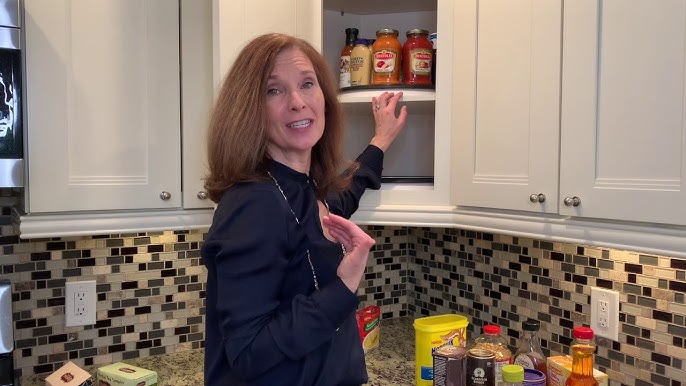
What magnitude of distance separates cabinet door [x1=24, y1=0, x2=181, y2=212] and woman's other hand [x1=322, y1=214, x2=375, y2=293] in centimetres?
65

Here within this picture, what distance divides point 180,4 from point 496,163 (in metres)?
0.91

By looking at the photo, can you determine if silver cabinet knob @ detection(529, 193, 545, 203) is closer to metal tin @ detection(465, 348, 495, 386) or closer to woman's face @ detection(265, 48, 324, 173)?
metal tin @ detection(465, 348, 495, 386)

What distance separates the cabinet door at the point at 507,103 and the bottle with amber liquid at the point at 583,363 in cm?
31

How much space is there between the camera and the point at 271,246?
3.80 feet

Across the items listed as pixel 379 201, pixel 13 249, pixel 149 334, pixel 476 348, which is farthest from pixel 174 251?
pixel 476 348

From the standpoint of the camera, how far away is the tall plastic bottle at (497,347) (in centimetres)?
152

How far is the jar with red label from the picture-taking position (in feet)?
5.66

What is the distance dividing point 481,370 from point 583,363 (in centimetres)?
23

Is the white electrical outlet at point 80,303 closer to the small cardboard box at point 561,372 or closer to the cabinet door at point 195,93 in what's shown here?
the cabinet door at point 195,93

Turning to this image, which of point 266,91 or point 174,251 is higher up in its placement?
point 266,91

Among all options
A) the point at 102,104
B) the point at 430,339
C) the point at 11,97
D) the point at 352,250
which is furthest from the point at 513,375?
the point at 11,97

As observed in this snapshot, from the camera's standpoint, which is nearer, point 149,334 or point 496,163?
point 496,163

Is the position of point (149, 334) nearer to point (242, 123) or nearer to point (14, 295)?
point (14, 295)

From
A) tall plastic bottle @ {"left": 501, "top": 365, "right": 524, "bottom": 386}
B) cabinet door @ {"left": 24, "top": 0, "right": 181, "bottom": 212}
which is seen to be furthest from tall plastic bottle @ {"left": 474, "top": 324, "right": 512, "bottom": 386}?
cabinet door @ {"left": 24, "top": 0, "right": 181, "bottom": 212}
